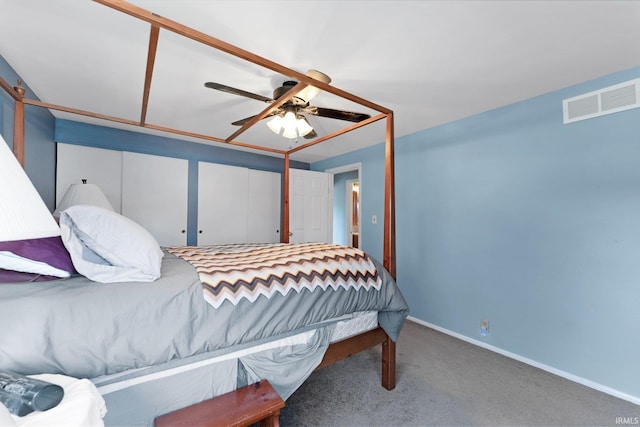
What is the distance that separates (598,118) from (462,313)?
2.01 metres

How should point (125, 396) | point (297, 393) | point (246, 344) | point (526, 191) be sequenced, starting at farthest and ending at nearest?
point (526, 191) → point (297, 393) → point (246, 344) → point (125, 396)

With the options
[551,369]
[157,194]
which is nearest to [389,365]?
[551,369]

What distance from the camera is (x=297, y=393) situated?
1.84 m

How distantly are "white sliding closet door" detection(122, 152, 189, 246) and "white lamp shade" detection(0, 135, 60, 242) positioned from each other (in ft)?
9.64

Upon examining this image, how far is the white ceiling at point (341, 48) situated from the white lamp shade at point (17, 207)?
111cm

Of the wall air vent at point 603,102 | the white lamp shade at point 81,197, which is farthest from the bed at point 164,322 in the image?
the wall air vent at point 603,102

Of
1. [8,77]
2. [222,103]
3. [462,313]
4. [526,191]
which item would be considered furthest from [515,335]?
[8,77]

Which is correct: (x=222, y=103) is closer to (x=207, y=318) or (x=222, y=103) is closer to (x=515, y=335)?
(x=207, y=318)

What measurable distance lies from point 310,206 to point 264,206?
0.76 metres

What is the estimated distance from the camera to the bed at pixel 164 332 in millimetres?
877

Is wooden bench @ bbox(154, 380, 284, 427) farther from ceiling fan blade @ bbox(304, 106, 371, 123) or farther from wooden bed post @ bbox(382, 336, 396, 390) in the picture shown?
ceiling fan blade @ bbox(304, 106, 371, 123)

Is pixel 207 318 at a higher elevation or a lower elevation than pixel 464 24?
lower

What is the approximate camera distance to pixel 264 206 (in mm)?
4336

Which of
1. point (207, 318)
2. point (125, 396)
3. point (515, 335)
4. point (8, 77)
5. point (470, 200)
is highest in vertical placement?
point (8, 77)
